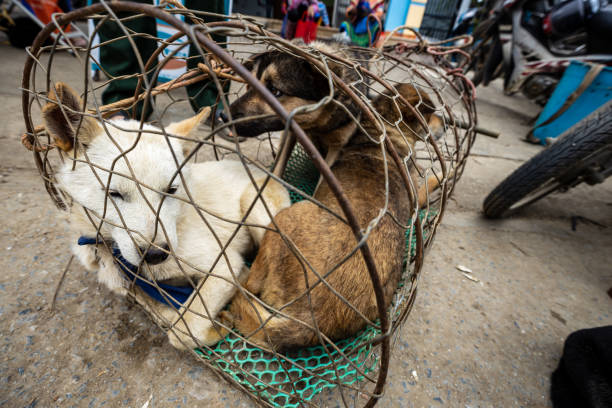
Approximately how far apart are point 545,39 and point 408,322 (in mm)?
7224

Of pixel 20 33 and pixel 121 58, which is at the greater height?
pixel 121 58

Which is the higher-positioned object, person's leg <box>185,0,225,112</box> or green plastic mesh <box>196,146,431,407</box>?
person's leg <box>185,0,225,112</box>

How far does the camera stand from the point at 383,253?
4.72 feet

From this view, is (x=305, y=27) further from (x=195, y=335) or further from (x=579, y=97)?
(x=195, y=335)

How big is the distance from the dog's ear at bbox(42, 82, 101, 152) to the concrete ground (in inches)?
36.0

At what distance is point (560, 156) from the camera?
2.22m

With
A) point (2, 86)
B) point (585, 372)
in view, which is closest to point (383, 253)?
point (585, 372)

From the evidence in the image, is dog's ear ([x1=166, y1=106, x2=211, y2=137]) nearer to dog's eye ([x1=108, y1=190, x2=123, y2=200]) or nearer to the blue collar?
dog's eye ([x1=108, y1=190, x2=123, y2=200])

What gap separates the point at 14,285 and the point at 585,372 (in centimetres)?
308

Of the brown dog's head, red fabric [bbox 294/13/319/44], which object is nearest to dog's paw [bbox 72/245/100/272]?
the brown dog's head

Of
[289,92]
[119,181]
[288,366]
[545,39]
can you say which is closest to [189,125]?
[119,181]

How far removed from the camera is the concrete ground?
4.31 ft

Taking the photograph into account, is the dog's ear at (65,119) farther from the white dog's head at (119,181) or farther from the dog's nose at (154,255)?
the dog's nose at (154,255)

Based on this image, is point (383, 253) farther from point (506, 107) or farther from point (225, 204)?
point (506, 107)
